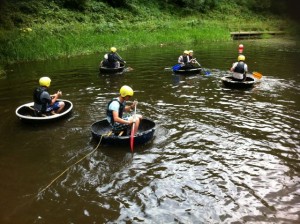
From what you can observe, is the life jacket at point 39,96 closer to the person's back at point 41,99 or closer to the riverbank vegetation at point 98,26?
the person's back at point 41,99

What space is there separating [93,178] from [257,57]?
22480mm

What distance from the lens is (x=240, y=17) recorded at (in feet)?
168

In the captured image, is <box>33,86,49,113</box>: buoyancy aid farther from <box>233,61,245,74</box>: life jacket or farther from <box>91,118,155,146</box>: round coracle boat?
<box>233,61,245,74</box>: life jacket

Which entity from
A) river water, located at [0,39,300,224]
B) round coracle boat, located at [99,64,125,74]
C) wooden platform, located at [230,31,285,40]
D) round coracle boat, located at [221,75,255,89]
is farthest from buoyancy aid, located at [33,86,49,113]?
wooden platform, located at [230,31,285,40]

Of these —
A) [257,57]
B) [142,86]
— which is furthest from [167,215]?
[257,57]

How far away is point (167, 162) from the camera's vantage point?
351 inches

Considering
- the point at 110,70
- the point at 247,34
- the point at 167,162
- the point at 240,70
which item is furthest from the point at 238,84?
the point at 247,34

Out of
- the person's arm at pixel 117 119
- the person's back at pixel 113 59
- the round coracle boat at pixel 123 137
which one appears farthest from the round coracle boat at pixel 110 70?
the person's arm at pixel 117 119

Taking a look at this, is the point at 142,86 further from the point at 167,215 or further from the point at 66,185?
the point at 167,215

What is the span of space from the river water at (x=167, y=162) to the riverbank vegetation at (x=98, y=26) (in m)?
8.10

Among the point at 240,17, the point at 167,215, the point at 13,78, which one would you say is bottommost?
the point at 167,215

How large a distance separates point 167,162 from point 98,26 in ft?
83.2

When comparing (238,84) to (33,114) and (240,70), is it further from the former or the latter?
(33,114)

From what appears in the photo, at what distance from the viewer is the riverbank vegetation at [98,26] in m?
25.3
